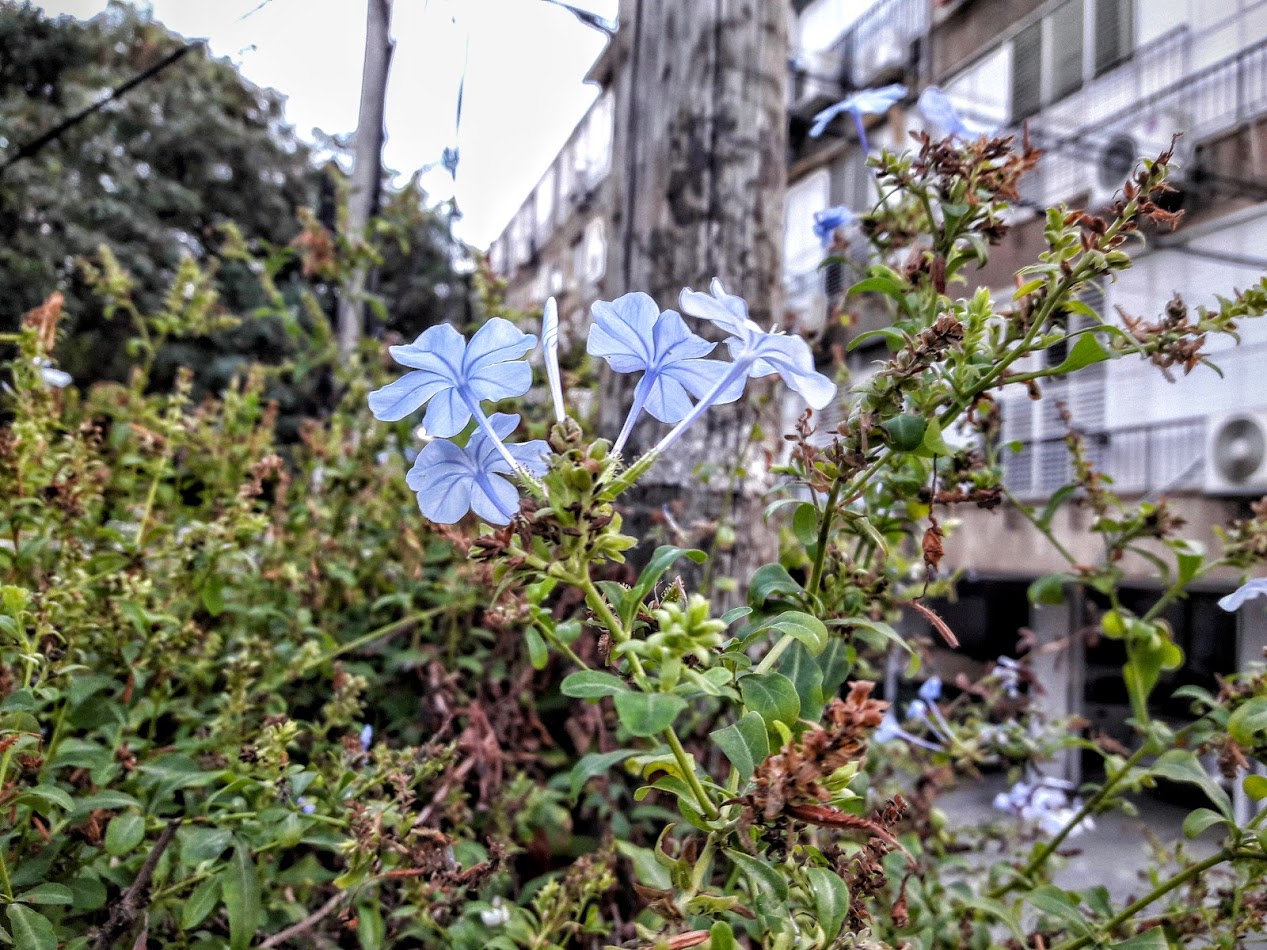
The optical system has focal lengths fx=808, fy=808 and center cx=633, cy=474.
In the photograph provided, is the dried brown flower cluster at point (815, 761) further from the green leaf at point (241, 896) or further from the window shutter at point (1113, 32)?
the window shutter at point (1113, 32)

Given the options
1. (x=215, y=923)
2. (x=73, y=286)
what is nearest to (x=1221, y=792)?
(x=215, y=923)

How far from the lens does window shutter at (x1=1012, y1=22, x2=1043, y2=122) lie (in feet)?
18.0

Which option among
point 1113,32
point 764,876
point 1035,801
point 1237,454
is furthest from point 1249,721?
point 1113,32

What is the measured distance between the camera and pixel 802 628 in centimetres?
48

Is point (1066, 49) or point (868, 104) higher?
point (1066, 49)

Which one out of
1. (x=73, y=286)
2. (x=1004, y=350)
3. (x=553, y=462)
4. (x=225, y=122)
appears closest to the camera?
(x=553, y=462)

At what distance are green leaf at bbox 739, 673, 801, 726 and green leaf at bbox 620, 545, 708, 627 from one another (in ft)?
0.27

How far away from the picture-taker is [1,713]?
2.02 ft

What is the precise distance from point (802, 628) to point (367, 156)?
175cm

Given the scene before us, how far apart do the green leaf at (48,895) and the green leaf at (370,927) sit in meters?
0.22

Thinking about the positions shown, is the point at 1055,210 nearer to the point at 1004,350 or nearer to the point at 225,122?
the point at 1004,350

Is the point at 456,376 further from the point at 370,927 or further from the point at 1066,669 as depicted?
the point at 1066,669

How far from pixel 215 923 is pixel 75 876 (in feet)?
0.44

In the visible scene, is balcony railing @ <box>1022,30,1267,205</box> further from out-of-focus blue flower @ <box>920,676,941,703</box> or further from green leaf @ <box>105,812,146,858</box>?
green leaf @ <box>105,812,146,858</box>
